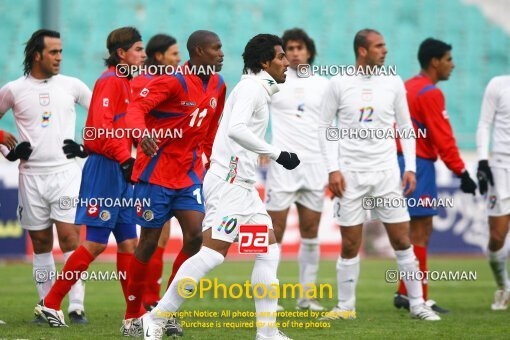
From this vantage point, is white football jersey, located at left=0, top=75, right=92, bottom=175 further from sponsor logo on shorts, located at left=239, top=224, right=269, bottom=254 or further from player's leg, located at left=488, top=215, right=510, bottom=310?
player's leg, located at left=488, top=215, right=510, bottom=310

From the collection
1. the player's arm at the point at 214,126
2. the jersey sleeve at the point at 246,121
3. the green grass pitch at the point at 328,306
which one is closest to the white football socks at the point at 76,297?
the green grass pitch at the point at 328,306

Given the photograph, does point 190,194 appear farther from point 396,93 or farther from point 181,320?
point 396,93

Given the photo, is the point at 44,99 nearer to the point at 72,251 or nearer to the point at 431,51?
the point at 72,251

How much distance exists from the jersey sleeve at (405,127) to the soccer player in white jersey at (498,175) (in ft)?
4.26

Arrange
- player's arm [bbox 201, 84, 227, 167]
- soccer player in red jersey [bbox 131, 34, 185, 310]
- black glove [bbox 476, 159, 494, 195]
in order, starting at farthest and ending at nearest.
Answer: black glove [bbox 476, 159, 494, 195], soccer player in red jersey [bbox 131, 34, 185, 310], player's arm [bbox 201, 84, 227, 167]

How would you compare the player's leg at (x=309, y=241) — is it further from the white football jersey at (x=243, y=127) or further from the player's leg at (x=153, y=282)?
the white football jersey at (x=243, y=127)

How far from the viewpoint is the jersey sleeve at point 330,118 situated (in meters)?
9.03

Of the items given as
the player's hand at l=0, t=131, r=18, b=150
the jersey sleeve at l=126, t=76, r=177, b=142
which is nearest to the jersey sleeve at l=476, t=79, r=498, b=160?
the jersey sleeve at l=126, t=76, r=177, b=142

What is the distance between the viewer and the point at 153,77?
366 inches

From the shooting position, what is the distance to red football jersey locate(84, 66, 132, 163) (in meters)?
7.97

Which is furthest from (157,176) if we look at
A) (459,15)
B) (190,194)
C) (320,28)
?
(459,15)

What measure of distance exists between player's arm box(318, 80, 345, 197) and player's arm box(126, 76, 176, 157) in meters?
2.14

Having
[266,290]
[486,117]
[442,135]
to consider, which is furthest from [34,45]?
[486,117]

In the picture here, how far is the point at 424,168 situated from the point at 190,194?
3.43 m
